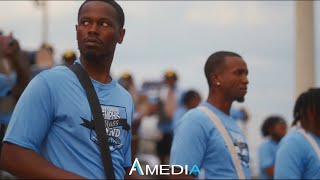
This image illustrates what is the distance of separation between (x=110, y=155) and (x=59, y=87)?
0.36 m

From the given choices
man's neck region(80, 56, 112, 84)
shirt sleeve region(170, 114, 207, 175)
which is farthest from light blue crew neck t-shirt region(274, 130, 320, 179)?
man's neck region(80, 56, 112, 84)

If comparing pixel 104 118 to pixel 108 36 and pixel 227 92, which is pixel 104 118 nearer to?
pixel 108 36

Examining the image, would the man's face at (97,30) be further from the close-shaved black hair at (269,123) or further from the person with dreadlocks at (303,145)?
the close-shaved black hair at (269,123)

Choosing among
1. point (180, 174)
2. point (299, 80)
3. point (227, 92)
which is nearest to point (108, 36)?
point (180, 174)

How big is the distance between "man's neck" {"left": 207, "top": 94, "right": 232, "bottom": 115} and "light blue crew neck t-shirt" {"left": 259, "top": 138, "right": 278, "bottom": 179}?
4354 millimetres

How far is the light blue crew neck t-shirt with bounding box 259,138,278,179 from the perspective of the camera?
9.44m

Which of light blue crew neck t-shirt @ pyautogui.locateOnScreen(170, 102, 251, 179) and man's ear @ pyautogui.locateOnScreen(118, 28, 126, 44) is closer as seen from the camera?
man's ear @ pyautogui.locateOnScreen(118, 28, 126, 44)

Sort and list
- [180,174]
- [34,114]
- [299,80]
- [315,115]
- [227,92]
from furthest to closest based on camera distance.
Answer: [299,80] → [315,115] → [227,92] → [180,174] → [34,114]

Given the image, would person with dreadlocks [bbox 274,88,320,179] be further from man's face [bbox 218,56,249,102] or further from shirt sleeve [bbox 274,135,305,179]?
man's face [bbox 218,56,249,102]

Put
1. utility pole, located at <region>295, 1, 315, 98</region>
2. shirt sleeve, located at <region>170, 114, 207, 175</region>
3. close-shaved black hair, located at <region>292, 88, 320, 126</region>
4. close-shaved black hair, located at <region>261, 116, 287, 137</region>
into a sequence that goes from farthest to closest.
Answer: close-shaved black hair, located at <region>261, 116, 287, 137</region>
utility pole, located at <region>295, 1, 315, 98</region>
close-shaved black hair, located at <region>292, 88, 320, 126</region>
shirt sleeve, located at <region>170, 114, 207, 175</region>

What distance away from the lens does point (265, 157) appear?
9609mm

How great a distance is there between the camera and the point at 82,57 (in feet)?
10.5

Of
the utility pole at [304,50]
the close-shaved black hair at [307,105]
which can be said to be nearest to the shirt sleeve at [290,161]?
the close-shaved black hair at [307,105]

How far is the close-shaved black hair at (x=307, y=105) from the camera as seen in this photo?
549 cm
